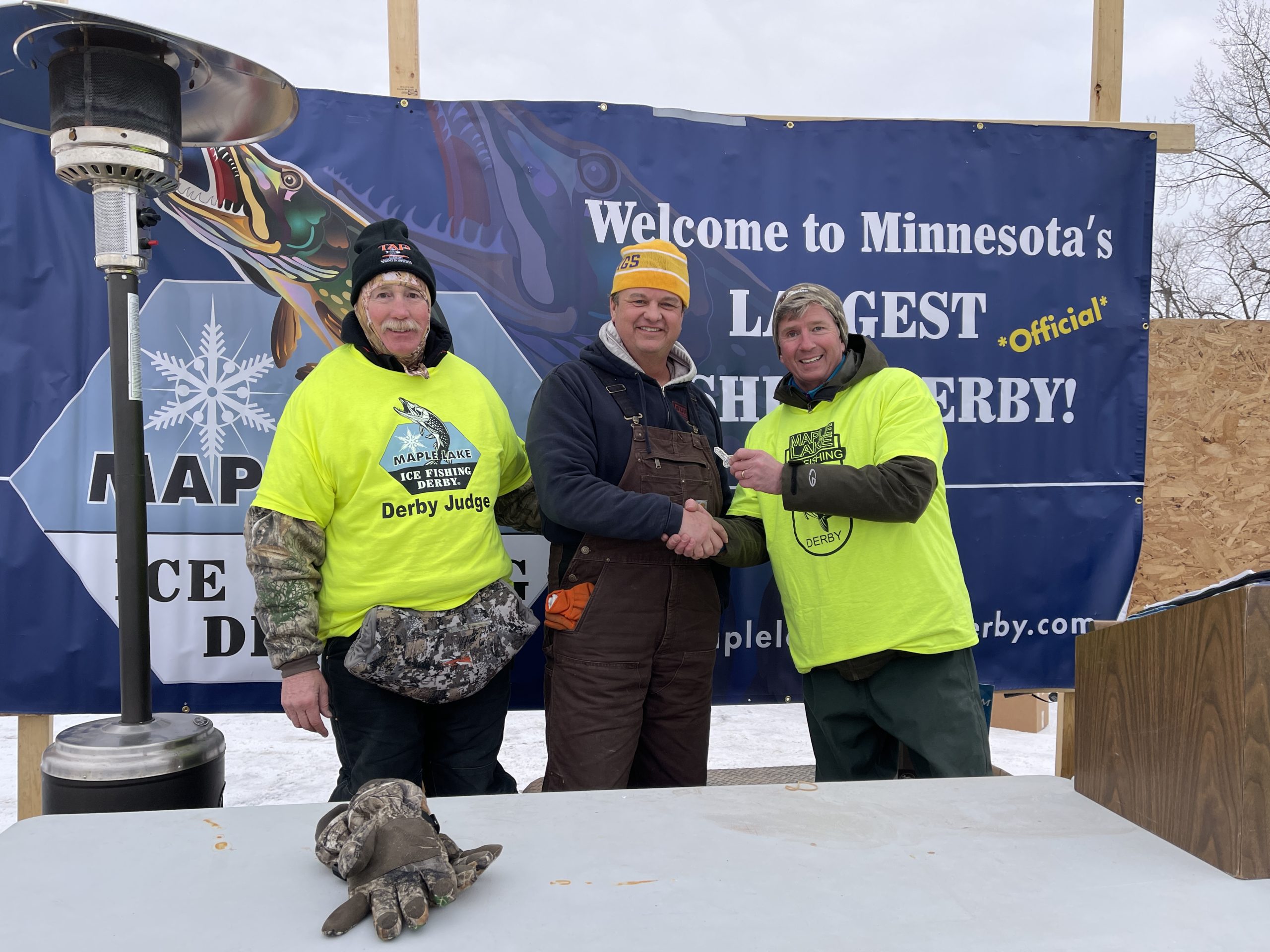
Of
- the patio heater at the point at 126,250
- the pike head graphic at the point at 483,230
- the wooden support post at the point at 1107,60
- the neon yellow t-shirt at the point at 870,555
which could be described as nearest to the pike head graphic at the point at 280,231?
the pike head graphic at the point at 483,230

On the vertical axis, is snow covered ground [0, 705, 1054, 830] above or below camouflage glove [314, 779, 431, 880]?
below

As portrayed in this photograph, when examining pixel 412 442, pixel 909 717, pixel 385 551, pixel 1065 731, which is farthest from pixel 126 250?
pixel 1065 731

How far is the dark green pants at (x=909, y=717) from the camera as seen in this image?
200 cm

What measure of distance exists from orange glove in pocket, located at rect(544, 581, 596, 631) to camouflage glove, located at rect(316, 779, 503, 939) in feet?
3.20

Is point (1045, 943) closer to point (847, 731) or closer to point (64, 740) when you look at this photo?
point (847, 731)

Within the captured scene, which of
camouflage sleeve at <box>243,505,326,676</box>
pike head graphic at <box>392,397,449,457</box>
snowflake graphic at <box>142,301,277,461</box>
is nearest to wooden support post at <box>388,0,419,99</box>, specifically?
snowflake graphic at <box>142,301,277,461</box>

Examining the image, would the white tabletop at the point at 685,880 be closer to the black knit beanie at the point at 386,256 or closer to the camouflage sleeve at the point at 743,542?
the camouflage sleeve at the point at 743,542

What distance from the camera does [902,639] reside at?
2.02 metres

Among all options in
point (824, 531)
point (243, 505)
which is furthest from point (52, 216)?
point (824, 531)

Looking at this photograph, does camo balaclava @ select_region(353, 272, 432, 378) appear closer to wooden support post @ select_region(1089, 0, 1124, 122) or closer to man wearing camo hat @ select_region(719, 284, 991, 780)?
man wearing camo hat @ select_region(719, 284, 991, 780)

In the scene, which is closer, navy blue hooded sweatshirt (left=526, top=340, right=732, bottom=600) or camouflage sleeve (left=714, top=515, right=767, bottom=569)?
navy blue hooded sweatshirt (left=526, top=340, right=732, bottom=600)

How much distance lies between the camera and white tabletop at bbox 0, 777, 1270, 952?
36.1 inches

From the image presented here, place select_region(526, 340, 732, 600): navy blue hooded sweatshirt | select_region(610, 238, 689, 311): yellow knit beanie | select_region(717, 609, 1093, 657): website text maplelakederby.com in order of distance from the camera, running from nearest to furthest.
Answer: select_region(526, 340, 732, 600): navy blue hooded sweatshirt → select_region(610, 238, 689, 311): yellow knit beanie → select_region(717, 609, 1093, 657): website text maplelakederby.com

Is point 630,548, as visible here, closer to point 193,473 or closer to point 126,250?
point 126,250
